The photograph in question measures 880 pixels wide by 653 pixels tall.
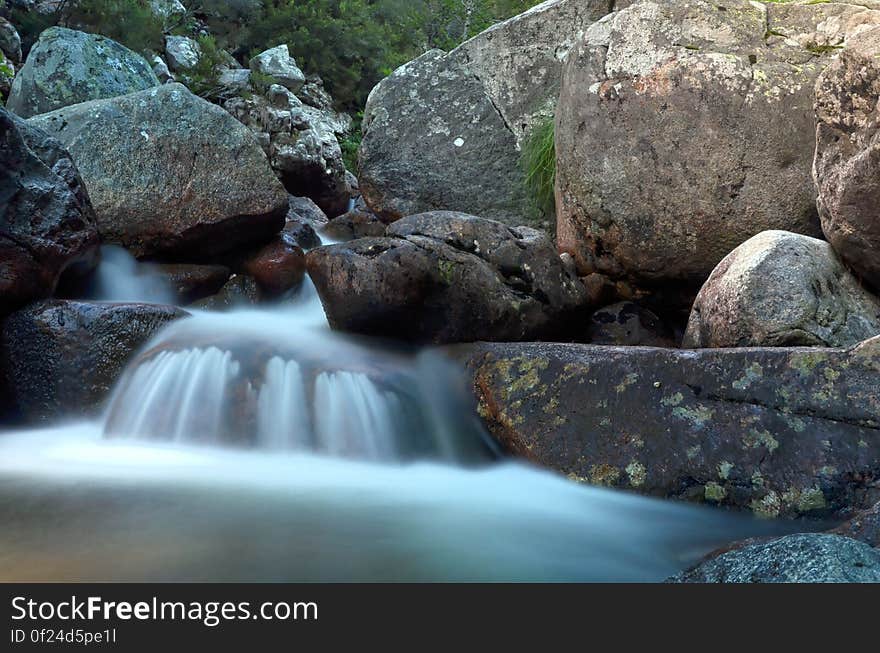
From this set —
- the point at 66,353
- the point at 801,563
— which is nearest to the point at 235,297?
the point at 66,353

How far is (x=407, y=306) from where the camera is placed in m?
5.12

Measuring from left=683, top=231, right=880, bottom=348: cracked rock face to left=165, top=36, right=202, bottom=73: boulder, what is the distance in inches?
472

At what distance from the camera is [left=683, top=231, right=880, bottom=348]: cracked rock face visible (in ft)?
15.1

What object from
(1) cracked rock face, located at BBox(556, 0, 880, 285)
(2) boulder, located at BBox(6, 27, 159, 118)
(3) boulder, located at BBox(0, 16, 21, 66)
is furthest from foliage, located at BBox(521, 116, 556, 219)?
(3) boulder, located at BBox(0, 16, 21, 66)

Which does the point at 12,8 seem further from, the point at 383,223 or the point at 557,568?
the point at 557,568

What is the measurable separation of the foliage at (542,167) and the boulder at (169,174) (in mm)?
2432

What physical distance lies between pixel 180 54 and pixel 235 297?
8870 mm

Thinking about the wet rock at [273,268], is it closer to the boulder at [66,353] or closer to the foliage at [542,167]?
the boulder at [66,353]

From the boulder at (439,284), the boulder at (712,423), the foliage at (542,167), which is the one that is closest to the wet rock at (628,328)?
the boulder at (439,284)

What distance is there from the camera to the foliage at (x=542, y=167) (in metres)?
7.85

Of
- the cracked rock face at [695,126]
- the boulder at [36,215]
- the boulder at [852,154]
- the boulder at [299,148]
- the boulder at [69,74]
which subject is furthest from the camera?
the boulder at [299,148]

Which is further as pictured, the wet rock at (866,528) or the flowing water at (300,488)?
the flowing water at (300,488)

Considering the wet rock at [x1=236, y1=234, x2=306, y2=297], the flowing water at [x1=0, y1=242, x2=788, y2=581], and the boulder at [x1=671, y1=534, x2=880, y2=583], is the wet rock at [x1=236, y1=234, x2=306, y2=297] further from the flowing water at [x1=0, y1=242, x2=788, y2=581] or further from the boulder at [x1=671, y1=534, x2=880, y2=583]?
the boulder at [x1=671, y1=534, x2=880, y2=583]
